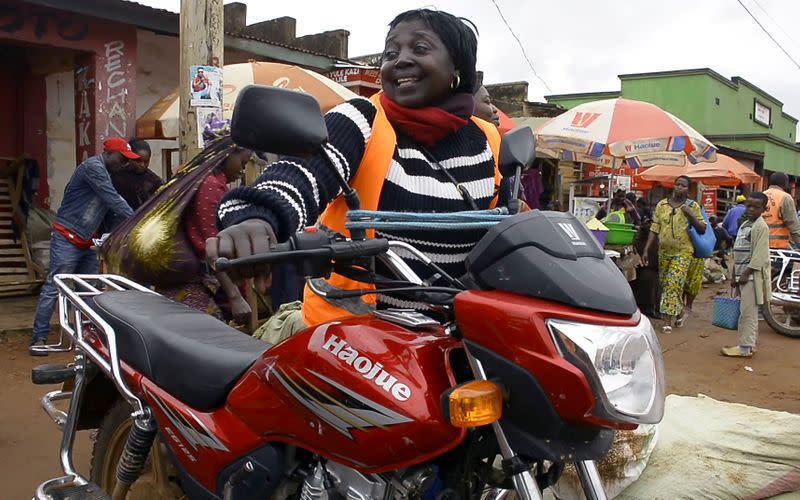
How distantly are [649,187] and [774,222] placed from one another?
10621 millimetres

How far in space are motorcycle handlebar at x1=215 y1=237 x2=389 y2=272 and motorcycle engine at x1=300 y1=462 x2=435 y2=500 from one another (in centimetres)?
46

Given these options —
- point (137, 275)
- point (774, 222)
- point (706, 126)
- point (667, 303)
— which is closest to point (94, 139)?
point (137, 275)

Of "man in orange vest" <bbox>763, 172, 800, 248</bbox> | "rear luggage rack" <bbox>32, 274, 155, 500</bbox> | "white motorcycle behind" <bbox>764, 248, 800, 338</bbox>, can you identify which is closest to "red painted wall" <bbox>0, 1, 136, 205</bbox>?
"rear luggage rack" <bbox>32, 274, 155, 500</bbox>

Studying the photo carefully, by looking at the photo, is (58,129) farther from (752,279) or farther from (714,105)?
(714,105)

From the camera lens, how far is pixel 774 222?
8586mm

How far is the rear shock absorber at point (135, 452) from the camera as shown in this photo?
6.75 ft

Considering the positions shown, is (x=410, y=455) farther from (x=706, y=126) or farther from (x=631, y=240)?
(x=706, y=126)

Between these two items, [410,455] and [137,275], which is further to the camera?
[137,275]

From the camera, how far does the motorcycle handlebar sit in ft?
4.11

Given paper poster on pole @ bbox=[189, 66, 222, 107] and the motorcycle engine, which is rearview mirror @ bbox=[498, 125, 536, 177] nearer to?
the motorcycle engine

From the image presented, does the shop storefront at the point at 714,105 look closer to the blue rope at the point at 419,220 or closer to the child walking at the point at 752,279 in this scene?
the child walking at the point at 752,279

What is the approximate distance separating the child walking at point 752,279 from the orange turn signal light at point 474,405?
6402 mm

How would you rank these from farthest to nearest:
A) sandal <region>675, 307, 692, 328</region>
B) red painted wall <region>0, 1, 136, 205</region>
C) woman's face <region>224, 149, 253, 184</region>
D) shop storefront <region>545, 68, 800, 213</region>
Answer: shop storefront <region>545, 68, 800, 213</region>
sandal <region>675, 307, 692, 328</region>
red painted wall <region>0, 1, 136, 205</region>
woman's face <region>224, 149, 253, 184</region>

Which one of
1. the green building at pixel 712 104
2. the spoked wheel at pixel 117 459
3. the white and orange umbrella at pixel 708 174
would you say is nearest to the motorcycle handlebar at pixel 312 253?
the spoked wheel at pixel 117 459
